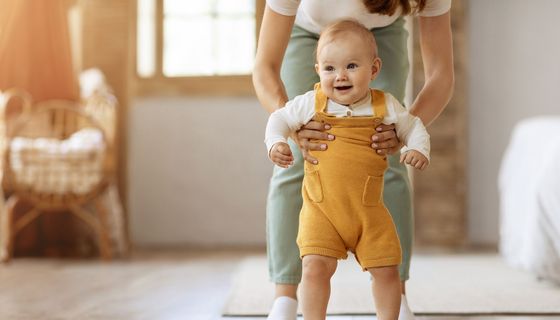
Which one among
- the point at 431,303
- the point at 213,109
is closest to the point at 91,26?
the point at 213,109

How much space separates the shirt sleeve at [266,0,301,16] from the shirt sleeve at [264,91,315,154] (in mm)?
192

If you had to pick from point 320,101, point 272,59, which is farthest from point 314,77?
point 320,101

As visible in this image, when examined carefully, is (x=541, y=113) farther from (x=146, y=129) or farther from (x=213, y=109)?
(x=146, y=129)

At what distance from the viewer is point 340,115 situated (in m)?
1.24

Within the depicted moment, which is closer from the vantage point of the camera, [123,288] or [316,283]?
[316,283]

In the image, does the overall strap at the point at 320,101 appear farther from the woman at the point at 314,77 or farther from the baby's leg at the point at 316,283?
the baby's leg at the point at 316,283

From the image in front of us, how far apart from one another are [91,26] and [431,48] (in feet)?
8.17

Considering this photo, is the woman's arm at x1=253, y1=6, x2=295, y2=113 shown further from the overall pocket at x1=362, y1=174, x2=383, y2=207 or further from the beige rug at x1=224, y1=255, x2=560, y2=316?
the beige rug at x1=224, y1=255, x2=560, y2=316

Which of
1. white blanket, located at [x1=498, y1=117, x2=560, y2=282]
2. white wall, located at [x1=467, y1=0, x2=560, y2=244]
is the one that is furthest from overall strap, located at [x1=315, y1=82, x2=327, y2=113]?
white wall, located at [x1=467, y1=0, x2=560, y2=244]

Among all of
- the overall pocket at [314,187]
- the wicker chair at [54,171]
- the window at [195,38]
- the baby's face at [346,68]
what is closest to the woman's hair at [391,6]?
the baby's face at [346,68]

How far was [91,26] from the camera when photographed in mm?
3533

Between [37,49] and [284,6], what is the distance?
7.06ft

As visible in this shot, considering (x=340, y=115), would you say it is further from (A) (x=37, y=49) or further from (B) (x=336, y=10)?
(A) (x=37, y=49)

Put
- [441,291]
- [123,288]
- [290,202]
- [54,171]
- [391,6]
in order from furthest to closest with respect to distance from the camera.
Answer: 1. [54,171]
2. [123,288]
3. [441,291]
4. [290,202]
5. [391,6]
